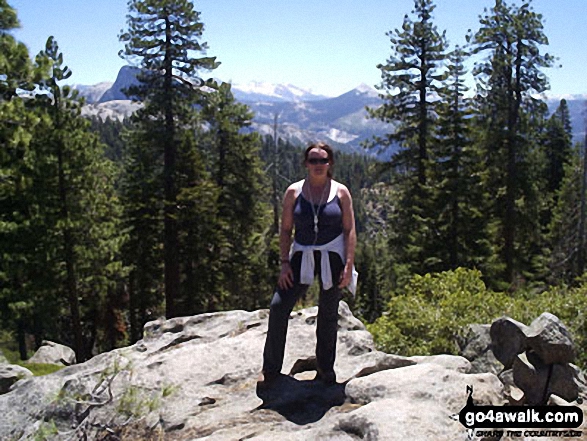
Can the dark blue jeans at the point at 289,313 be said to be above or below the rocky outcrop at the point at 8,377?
above

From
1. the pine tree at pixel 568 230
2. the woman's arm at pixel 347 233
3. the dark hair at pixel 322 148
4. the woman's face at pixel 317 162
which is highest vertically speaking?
the dark hair at pixel 322 148

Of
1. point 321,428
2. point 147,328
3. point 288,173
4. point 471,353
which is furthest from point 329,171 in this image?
point 288,173

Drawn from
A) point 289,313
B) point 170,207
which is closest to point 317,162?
point 289,313

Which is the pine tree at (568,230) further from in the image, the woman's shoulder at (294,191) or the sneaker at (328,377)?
the woman's shoulder at (294,191)

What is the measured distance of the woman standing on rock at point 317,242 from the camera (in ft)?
17.3

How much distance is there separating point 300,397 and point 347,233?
5.97 ft

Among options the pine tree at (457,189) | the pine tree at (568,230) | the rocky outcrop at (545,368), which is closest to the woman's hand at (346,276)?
the rocky outcrop at (545,368)

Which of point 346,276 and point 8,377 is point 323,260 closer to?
point 346,276

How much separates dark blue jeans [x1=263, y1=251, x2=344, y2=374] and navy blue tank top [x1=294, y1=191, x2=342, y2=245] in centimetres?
17

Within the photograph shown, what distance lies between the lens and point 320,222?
5.27m

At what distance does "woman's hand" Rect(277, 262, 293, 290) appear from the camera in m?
5.34

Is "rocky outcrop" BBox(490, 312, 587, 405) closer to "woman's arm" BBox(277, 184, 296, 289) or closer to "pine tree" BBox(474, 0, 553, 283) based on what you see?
"woman's arm" BBox(277, 184, 296, 289)
